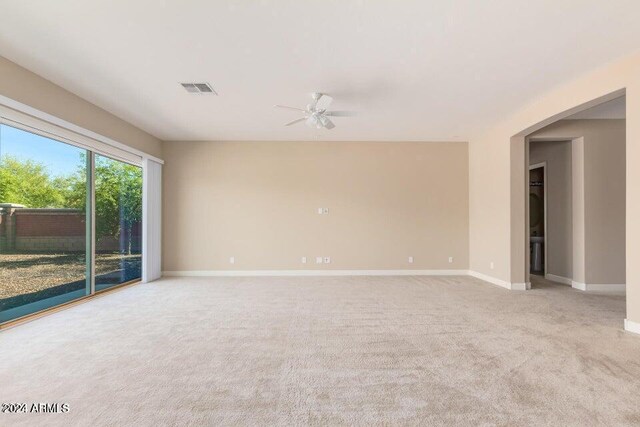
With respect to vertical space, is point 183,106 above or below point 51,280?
above

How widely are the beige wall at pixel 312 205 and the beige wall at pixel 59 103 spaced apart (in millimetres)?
1466

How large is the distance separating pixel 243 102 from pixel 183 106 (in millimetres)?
987

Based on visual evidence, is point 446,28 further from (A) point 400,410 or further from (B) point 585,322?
(B) point 585,322

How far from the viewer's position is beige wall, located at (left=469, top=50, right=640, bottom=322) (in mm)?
3217

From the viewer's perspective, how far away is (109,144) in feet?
16.1

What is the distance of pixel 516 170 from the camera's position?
5402 mm

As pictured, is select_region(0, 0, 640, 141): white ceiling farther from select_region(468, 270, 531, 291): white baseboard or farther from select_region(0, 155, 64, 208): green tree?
select_region(468, 270, 531, 291): white baseboard

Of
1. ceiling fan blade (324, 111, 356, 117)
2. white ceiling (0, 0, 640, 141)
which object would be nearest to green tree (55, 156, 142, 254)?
white ceiling (0, 0, 640, 141)

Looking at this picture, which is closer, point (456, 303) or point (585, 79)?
point (585, 79)

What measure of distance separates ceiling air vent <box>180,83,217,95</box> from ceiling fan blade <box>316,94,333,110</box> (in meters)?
1.43

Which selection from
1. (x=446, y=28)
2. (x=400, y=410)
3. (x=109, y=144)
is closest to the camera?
(x=400, y=410)

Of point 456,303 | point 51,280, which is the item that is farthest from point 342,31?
point 51,280

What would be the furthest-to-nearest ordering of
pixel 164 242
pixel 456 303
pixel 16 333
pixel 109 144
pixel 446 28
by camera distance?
pixel 164 242 → pixel 109 144 → pixel 456 303 → pixel 16 333 → pixel 446 28

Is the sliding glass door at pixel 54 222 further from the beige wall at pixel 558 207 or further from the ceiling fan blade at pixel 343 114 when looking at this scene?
the beige wall at pixel 558 207
